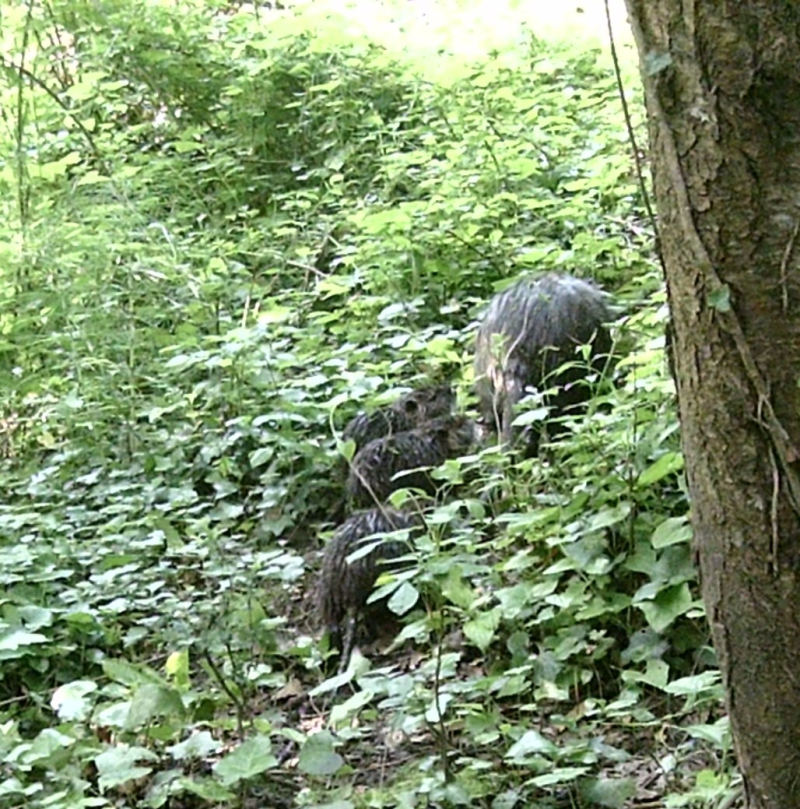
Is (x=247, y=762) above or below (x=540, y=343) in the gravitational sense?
below

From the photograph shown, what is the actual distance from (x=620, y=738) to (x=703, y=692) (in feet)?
0.79

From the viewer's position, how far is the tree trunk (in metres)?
1.72

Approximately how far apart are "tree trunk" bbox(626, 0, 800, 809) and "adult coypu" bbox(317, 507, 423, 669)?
5.56ft

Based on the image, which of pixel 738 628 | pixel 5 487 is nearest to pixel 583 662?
pixel 738 628

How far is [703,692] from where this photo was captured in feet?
8.49

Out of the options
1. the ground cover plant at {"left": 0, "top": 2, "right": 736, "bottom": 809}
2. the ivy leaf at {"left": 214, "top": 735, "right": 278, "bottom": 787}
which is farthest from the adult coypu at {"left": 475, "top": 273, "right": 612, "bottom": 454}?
the ivy leaf at {"left": 214, "top": 735, "right": 278, "bottom": 787}

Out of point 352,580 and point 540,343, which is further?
point 540,343

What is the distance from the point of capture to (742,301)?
5.80 feet

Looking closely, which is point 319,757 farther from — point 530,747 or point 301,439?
point 301,439

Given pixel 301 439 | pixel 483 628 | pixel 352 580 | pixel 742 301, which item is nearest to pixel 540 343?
pixel 301 439

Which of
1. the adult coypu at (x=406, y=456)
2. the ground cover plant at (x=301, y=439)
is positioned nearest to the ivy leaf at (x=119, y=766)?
the ground cover plant at (x=301, y=439)

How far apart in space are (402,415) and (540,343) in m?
0.56

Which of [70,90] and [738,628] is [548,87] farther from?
[738,628]

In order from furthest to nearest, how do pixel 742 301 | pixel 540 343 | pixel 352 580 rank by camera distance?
pixel 540 343 → pixel 352 580 → pixel 742 301
